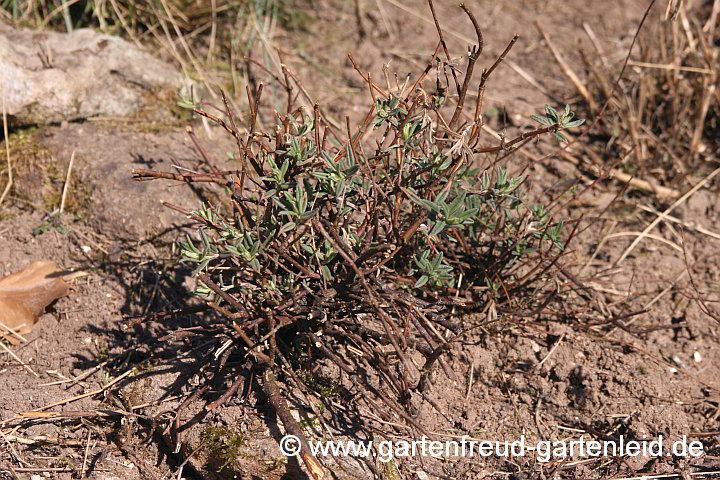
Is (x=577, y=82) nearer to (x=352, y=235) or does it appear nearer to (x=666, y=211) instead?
(x=666, y=211)

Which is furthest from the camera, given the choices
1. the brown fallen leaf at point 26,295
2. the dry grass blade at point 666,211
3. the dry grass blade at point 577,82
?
the dry grass blade at point 577,82

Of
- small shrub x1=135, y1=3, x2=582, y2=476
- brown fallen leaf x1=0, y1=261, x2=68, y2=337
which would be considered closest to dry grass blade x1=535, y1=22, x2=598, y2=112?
small shrub x1=135, y1=3, x2=582, y2=476

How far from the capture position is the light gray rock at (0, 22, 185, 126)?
2.89m

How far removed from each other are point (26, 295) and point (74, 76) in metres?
1.09

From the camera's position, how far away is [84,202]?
8.96 feet

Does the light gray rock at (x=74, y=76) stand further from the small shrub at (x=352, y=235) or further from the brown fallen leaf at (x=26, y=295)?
the small shrub at (x=352, y=235)

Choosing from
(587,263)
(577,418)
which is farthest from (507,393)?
(587,263)

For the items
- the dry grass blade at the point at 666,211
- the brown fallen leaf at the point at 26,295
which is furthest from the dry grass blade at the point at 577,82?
the brown fallen leaf at the point at 26,295

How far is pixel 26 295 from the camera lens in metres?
2.42

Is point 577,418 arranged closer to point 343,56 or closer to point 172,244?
point 172,244

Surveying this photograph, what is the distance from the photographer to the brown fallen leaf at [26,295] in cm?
240

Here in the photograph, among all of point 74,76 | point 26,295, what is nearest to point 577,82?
point 74,76

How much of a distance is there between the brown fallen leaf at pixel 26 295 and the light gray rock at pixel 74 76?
821mm

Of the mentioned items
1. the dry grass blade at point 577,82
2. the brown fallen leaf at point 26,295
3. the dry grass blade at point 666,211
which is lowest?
the brown fallen leaf at point 26,295
